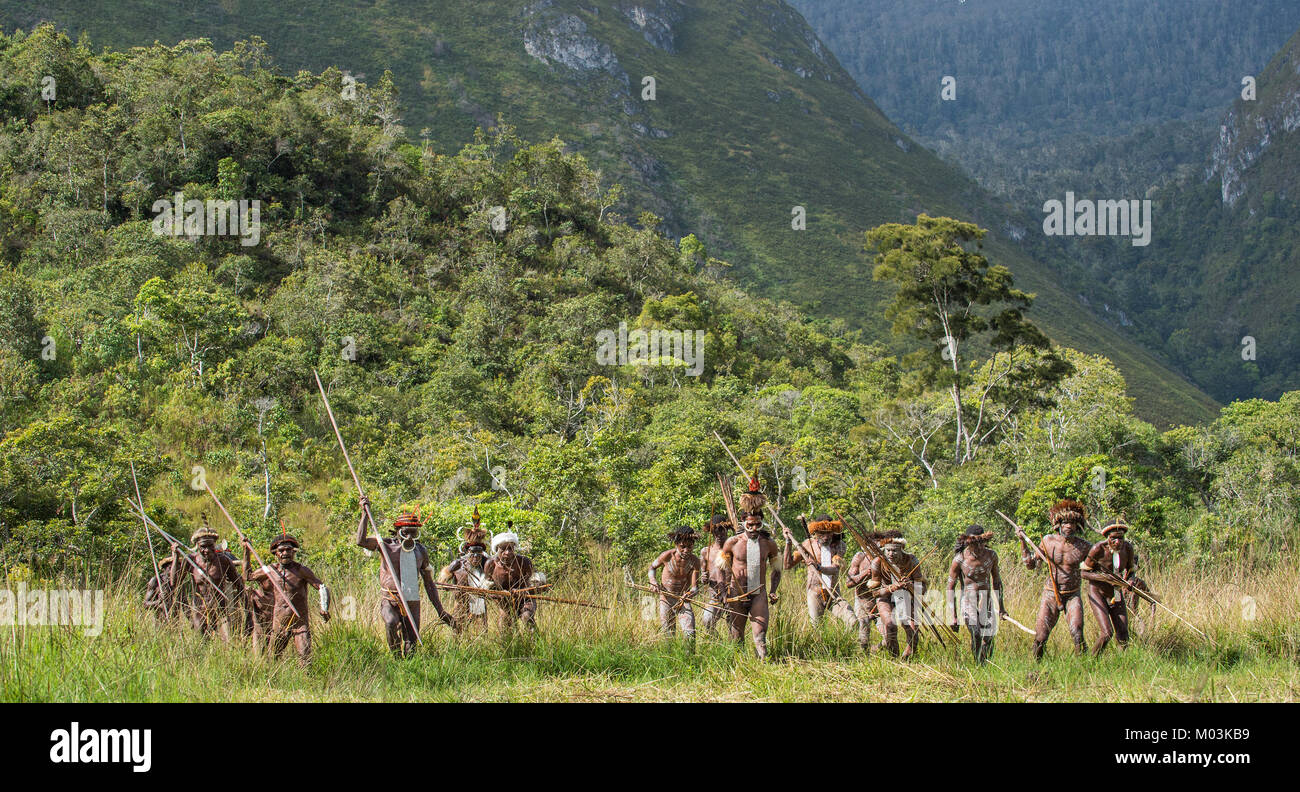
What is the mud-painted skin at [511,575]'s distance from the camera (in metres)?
9.34

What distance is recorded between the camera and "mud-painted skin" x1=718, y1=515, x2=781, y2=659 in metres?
9.13

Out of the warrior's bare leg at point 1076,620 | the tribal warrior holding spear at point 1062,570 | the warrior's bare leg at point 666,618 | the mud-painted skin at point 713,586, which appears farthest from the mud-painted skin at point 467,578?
the warrior's bare leg at point 1076,620

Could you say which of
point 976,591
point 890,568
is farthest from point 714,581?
point 976,591

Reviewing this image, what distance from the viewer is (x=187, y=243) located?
38.8 metres

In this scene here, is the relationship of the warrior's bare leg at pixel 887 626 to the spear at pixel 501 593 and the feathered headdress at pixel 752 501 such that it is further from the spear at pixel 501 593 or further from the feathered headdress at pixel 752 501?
the spear at pixel 501 593

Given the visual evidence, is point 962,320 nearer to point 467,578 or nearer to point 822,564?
point 822,564

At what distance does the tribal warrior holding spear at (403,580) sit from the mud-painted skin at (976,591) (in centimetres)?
478

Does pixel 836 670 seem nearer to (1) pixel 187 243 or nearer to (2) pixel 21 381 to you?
(2) pixel 21 381

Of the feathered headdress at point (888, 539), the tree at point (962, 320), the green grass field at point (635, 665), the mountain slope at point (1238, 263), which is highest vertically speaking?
the mountain slope at point (1238, 263)

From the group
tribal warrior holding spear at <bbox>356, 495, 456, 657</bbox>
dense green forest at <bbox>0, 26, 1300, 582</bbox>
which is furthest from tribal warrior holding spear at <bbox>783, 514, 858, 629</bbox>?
dense green forest at <bbox>0, 26, 1300, 582</bbox>

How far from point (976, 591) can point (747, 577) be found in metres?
2.28

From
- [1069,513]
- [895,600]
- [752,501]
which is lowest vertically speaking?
[895,600]

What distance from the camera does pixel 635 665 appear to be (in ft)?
27.3

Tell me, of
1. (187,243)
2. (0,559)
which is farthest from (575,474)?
(187,243)
